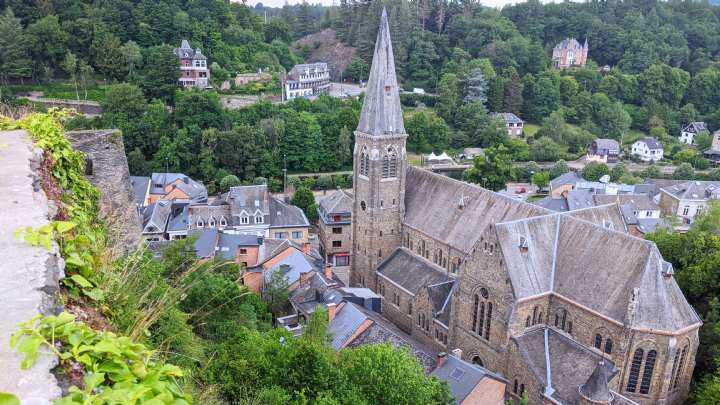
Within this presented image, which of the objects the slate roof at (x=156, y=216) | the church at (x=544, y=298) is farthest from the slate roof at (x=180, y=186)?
the church at (x=544, y=298)

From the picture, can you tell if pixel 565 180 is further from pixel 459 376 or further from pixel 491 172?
pixel 459 376

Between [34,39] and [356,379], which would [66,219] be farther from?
[34,39]

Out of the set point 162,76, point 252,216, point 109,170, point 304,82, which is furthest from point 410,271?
point 304,82

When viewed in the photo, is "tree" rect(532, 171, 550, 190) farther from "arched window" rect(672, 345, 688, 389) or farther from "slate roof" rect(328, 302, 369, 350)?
"slate roof" rect(328, 302, 369, 350)

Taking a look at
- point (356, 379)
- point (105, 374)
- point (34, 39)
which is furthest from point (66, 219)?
point (34, 39)

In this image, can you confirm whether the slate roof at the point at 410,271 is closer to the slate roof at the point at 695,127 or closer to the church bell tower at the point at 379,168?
the church bell tower at the point at 379,168

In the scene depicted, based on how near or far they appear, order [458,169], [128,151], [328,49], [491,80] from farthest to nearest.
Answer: [328,49] < [491,80] < [458,169] < [128,151]
